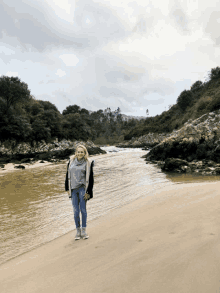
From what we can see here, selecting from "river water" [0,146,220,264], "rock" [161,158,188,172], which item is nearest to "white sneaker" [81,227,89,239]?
"river water" [0,146,220,264]

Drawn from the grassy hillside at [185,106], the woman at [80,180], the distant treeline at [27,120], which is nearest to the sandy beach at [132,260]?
the woman at [80,180]

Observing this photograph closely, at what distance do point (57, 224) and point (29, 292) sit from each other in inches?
110

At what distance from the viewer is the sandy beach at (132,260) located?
7.59 ft

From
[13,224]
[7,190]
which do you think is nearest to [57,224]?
[13,224]

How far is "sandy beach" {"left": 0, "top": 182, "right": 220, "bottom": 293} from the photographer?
2312mm

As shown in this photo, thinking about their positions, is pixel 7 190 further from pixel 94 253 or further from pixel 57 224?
pixel 94 253

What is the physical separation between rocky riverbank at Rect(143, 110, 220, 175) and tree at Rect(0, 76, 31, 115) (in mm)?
20216

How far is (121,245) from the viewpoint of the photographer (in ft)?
11.1

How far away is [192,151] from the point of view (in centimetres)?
1633

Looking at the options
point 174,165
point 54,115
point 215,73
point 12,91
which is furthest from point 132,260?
point 215,73

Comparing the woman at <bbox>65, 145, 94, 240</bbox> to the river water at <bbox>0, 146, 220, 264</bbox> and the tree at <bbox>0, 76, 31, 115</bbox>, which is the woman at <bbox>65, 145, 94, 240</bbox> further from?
the tree at <bbox>0, 76, 31, 115</bbox>

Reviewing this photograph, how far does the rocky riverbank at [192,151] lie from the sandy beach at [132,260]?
8.45m

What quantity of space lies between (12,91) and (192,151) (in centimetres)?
2411

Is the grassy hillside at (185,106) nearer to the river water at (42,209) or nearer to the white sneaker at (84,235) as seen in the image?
the river water at (42,209)
